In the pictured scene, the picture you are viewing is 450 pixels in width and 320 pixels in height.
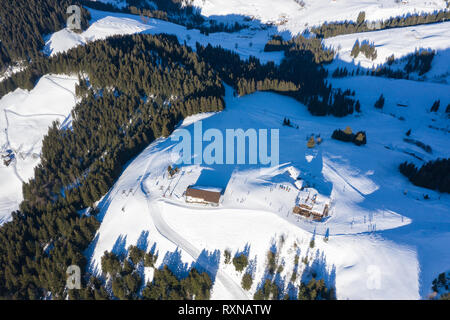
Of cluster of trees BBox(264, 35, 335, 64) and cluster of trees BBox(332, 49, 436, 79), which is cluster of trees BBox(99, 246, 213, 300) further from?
cluster of trees BBox(264, 35, 335, 64)

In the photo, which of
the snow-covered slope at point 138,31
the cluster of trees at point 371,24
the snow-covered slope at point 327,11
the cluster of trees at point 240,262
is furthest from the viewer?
the snow-covered slope at point 327,11

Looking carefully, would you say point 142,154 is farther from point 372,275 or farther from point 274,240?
point 372,275

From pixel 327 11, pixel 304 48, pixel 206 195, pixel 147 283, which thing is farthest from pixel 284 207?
pixel 327 11

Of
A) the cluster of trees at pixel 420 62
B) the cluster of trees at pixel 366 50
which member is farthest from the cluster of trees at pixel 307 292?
the cluster of trees at pixel 366 50

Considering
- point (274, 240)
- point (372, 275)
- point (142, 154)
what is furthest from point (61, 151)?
point (372, 275)

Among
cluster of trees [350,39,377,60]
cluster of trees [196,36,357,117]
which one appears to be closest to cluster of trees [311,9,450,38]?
cluster of trees [196,36,357,117]

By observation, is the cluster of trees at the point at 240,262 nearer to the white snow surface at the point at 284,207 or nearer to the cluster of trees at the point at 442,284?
the white snow surface at the point at 284,207
